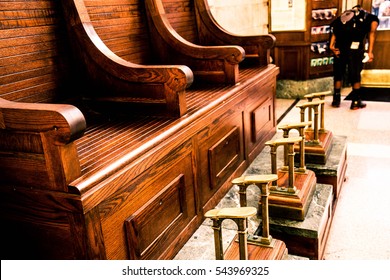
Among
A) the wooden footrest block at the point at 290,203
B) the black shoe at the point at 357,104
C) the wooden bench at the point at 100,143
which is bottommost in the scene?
the black shoe at the point at 357,104

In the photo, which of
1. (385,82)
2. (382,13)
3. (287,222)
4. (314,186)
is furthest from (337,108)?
(287,222)

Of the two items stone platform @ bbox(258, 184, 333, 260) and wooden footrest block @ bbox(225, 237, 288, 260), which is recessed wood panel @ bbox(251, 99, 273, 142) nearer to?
stone platform @ bbox(258, 184, 333, 260)

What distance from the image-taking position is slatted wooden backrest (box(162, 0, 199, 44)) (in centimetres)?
313

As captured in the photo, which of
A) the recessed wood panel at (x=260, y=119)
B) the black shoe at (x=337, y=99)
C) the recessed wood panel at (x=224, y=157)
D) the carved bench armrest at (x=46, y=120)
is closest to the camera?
the carved bench armrest at (x=46, y=120)

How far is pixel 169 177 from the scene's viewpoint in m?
1.86

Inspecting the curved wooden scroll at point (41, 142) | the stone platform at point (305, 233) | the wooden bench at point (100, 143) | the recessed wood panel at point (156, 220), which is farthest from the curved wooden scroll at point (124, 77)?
the stone platform at point (305, 233)

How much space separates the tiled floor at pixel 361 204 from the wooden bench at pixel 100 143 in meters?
0.36

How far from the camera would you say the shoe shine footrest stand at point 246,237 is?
1.45m

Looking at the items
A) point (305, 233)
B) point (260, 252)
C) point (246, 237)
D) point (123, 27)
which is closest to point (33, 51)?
point (123, 27)

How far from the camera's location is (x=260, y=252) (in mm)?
1793

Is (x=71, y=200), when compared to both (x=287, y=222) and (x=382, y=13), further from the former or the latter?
(x=382, y=13)

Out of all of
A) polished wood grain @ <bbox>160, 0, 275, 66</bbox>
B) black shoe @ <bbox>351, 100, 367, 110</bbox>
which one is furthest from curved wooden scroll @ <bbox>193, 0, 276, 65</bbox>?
black shoe @ <bbox>351, 100, 367, 110</bbox>

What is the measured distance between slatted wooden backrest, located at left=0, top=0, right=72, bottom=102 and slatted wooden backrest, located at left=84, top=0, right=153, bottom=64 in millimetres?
296

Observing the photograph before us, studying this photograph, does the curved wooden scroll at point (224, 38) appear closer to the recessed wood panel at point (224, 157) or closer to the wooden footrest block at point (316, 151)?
the wooden footrest block at point (316, 151)
